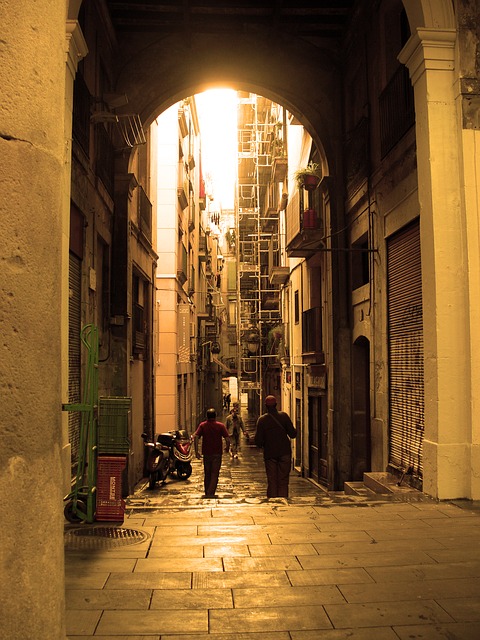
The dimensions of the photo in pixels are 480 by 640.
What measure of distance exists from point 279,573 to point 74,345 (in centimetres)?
597

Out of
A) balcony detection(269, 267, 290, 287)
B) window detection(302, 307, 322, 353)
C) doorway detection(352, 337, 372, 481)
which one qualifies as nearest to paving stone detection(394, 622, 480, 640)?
doorway detection(352, 337, 372, 481)

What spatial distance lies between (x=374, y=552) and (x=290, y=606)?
1.33m

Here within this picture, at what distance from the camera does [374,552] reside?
4.88 meters

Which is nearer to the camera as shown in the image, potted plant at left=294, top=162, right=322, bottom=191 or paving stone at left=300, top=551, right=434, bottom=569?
paving stone at left=300, top=551, right=434, bottom=569

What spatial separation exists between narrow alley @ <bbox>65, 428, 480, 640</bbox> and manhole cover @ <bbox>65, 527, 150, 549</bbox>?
0.02 meters

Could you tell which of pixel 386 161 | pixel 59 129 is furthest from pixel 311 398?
pixel 59 129

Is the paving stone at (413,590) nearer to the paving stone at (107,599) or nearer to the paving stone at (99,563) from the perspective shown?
the paving stone at (107,599)

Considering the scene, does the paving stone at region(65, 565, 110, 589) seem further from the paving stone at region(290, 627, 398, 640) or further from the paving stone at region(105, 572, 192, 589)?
the paving stone at region(290, 627, 398, 640)

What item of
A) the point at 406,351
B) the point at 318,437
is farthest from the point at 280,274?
the point at 406,351

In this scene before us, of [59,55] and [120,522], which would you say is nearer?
[59,55]

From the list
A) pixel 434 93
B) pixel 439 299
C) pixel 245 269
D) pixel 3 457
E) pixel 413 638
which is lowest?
pixel 413 638

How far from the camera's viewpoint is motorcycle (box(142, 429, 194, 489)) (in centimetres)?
1436

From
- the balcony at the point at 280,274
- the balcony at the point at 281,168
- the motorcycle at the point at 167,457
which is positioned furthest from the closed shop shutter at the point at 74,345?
the balcony at the point at 281,168

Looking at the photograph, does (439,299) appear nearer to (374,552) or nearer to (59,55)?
(374,552)
